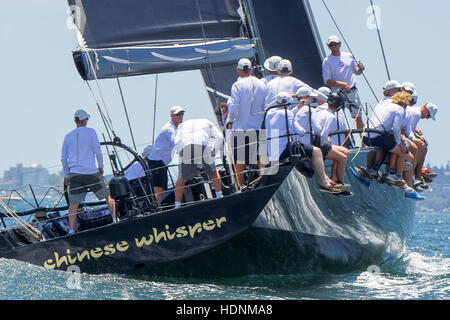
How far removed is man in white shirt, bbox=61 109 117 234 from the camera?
9586 millimetres

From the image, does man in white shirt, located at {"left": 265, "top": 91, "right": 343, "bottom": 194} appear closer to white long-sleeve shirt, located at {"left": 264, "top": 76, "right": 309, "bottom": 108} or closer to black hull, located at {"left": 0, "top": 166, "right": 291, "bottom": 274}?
A: black hull, located at {"left": 0, "top": 166, "right": 291, "bottom": 274}

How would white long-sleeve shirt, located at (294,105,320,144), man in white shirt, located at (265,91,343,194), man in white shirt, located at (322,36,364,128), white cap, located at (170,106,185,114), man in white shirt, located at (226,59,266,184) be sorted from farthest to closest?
man in white shirt, located at (322,36,364,128)
white cap, located at (170,106,185,114)
man in white shirt, located at (226,59,266,184)
white long-sleeve shirt, located at (294,105,320,144)
man in white shirt, located at (265,91,343,194)

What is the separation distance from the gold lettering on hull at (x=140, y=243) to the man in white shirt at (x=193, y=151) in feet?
1.36

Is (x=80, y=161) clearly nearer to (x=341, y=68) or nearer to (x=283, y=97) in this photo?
(x=283, y=97)

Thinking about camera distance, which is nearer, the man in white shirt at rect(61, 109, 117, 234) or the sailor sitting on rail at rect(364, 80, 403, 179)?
the man in white shirt at rect(61, 109, 117, 234)

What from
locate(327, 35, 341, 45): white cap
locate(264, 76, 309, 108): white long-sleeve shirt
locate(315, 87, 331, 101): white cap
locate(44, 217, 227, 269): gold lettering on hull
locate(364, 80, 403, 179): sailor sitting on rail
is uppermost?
locate(327, 35, 341, 45): white cap

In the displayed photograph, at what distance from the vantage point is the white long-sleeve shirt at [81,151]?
378 inches

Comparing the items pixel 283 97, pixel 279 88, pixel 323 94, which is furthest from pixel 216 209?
pixel 323 94

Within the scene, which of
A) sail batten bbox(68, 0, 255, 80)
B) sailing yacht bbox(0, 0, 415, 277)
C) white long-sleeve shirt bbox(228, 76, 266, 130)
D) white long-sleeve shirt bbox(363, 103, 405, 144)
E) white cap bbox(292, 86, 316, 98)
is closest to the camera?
sailing yacht bbox(0, 0, 415, 277)

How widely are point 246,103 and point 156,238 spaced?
1739 mm

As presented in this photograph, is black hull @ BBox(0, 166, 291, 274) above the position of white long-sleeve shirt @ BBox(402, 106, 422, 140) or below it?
below

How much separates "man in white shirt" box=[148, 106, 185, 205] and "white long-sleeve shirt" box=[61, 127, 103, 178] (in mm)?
783

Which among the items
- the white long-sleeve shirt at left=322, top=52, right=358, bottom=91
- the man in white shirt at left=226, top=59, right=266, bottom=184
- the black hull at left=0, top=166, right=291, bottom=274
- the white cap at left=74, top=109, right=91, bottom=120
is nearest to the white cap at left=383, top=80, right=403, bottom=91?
the white long-sleeve shirt at left=322, top=52, right=358, bottom=91

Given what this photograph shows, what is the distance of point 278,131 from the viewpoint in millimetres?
8812
